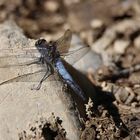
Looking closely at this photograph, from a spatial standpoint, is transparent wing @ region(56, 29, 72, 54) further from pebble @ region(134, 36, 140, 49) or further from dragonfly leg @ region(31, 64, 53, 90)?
pebble @ region(134, 36, 140, 49)

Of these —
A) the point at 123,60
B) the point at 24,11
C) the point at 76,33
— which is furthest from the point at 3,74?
the point at 24,11

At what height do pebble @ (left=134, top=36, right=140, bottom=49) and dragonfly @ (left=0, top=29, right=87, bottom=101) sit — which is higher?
pebble @ (left=134, top=36, right=140, bottom=49)

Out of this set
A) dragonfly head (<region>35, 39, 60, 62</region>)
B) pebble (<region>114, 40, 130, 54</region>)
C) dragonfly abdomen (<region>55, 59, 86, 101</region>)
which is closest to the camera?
dragonfly abdomen (<region>55, 59, 86, 101</region>)

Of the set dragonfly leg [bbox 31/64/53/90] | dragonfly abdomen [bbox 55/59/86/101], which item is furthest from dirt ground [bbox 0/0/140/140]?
dragonfly leg [bbox 31/64/53/90]

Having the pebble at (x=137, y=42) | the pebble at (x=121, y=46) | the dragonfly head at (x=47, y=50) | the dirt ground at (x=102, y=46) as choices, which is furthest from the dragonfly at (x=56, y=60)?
the pebble at (x=137, y=42)

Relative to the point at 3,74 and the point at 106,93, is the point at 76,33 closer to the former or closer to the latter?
the point at 106,93

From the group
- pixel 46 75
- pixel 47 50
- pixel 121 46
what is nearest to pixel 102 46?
pixel 121 46

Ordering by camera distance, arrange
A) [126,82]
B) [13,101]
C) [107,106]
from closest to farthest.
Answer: [13,101], [107,106], [126,82]
